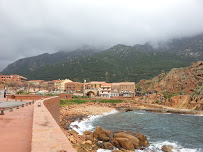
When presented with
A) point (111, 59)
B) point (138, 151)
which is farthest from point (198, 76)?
point (111, 59)

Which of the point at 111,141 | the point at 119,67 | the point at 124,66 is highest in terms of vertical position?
the point at 124,66

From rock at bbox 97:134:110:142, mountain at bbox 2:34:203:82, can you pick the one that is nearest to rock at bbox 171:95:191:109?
rock at bbox 97:134:110:142

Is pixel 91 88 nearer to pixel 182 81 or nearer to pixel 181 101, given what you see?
pixel 182 81

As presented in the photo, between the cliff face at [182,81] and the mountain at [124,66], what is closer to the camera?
the cliff face at [182,81]

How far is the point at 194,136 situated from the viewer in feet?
60.9

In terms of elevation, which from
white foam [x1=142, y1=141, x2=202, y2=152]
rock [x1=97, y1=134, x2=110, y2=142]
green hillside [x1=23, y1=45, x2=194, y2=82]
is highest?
green hillside [x1=23, y1=45, x2=194, y2=82]

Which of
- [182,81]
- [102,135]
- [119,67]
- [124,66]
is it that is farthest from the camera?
[124,66]

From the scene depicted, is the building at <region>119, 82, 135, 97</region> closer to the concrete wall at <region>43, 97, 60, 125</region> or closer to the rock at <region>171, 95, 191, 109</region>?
the rock at <region>171, 95, 191, 109</region>

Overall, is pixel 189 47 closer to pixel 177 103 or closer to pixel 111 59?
pixel 111 59

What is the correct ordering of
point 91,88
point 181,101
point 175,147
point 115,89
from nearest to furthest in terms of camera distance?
point 175,147
point 181,101
point 115,89
point 91,88

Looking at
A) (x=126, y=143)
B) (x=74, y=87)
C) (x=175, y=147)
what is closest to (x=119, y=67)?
(x=74, y=87)

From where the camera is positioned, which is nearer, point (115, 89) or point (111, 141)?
point (111, 141)

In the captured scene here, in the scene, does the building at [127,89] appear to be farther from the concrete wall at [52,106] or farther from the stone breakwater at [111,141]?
the concrete wall at [52,106]

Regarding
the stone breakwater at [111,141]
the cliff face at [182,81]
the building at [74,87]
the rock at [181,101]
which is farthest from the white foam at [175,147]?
the building at [74,87]
